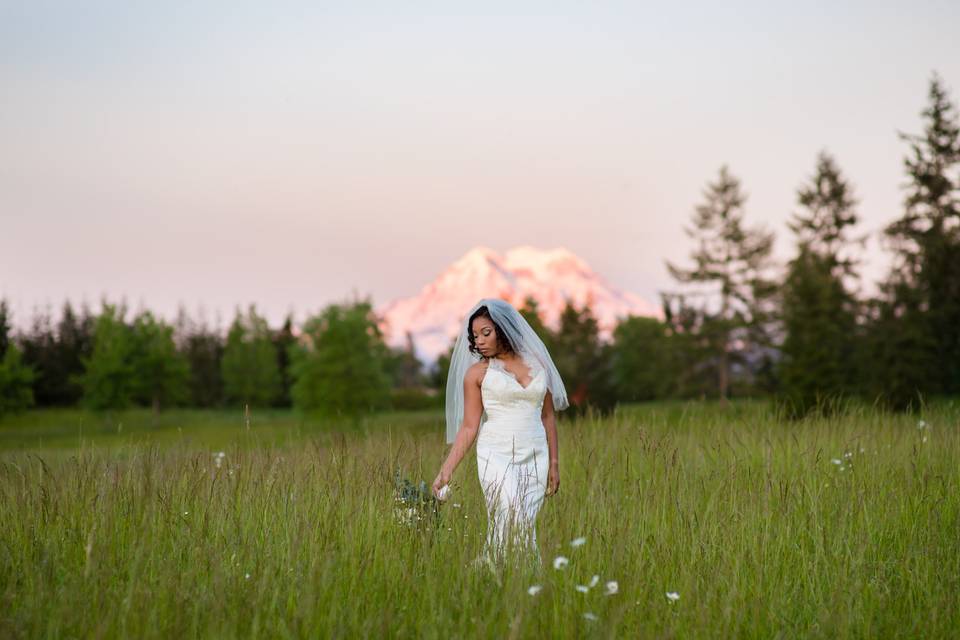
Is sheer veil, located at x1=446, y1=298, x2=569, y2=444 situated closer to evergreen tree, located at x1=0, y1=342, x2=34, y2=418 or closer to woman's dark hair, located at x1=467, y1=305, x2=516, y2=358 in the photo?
woman's dark hair, located at x1=467, y1=305, x2=516, y2=358

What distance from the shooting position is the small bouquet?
17.6 ft

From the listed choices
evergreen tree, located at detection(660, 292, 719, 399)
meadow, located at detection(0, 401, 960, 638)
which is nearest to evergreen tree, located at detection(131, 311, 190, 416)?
evergreen tree, located at detection(660, 292, 719, 399)

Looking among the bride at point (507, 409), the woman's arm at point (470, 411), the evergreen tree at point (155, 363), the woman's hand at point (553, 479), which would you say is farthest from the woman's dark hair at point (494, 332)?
the evergreen tree at point (155, 363)

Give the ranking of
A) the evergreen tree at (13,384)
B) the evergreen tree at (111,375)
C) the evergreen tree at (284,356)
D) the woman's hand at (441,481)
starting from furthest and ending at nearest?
the evergreen tree at (284,356) → the evergreen tree at (111,375) → the evergreen tree at (13,384) → the woman's hand at (441,481)

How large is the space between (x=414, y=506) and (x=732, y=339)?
51.9 m

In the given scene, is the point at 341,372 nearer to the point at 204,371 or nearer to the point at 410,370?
the point at 204,371

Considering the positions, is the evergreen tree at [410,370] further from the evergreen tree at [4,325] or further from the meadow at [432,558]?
the meadow at [432,558]

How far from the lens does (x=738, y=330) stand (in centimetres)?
5503

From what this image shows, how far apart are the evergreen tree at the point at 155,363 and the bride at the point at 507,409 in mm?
45161

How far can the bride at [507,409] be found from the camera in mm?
6012

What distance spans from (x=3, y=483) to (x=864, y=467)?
7323 mm

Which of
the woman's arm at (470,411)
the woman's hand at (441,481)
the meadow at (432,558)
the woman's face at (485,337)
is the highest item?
the woman's face at (485,337)

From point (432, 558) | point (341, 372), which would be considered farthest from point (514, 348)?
point (341, 372)

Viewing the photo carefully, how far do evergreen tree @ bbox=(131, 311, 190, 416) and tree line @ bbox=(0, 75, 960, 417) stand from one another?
12 cm
